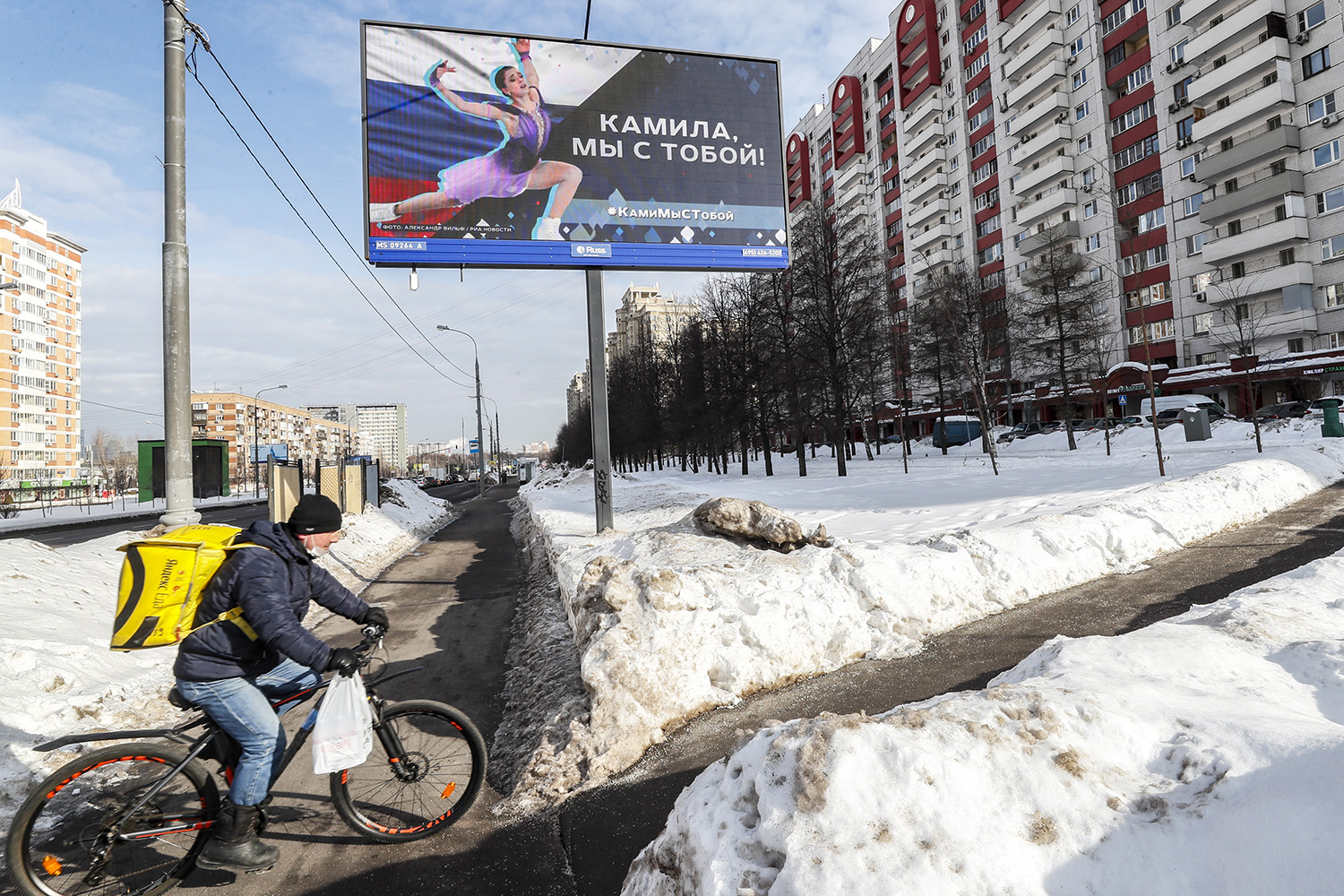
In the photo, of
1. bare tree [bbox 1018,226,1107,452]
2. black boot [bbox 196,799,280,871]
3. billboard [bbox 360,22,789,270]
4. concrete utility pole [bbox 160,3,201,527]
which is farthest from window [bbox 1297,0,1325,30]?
black boot [bbox 196,799,280,871]

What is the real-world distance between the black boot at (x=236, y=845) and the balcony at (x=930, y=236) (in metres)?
72.3

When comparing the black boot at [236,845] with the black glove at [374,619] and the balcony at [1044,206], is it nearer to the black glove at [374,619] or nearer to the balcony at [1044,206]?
the black glove at [374,619]

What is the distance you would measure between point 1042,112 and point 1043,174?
16.3 feet

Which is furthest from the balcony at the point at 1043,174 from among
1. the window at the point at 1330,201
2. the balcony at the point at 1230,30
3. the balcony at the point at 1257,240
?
the window at the point at 1330,201

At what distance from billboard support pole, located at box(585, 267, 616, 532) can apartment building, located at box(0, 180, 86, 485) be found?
8729 cm

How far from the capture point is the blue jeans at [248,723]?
3068mm

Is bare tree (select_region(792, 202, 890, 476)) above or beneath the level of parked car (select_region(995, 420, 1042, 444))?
above

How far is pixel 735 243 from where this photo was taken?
1233 cm

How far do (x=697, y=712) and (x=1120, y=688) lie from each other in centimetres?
271

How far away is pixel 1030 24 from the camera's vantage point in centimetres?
5275

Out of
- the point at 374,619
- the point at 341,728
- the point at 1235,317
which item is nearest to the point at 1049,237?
the point at 1235,317

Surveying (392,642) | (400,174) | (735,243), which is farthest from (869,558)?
(400,174)

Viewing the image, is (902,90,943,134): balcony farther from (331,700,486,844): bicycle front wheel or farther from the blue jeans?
the blue jeans

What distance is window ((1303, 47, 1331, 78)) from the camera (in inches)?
1434
